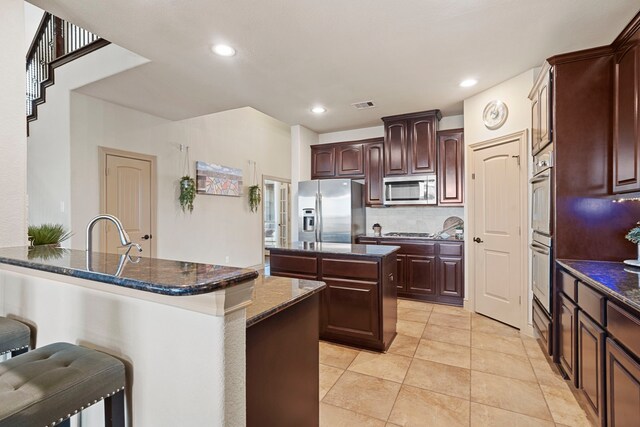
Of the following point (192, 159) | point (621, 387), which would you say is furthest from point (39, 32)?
point (621, 387)

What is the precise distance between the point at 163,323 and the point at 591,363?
2.24m

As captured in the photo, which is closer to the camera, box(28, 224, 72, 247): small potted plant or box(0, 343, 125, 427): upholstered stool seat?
box(0, 343, 125, 427): upholstered stool seat

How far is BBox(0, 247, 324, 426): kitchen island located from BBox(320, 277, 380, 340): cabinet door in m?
1.53

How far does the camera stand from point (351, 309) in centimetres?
290

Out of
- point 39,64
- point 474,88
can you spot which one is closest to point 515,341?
point 474,88

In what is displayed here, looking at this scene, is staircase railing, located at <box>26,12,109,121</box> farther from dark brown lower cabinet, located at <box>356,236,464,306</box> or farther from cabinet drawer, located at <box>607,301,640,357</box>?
cabinet drawer, located at <box>607,301,640,357</box>

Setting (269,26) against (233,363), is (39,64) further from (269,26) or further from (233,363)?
(233,363)

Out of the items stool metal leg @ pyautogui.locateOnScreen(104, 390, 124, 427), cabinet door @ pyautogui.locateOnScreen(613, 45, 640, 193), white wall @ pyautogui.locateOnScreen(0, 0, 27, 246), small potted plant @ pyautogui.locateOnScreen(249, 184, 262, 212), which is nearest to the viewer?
stool metal leg @ pyautogui.locateOnScreen(104, 390, 124, 427)

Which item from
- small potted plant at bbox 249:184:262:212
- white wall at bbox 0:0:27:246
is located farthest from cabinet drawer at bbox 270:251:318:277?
small potted plant at bbox 249:184:262:212

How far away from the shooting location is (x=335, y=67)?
3.10 metres

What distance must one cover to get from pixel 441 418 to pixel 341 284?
1.26 metres

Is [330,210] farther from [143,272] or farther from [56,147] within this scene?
[143,272]

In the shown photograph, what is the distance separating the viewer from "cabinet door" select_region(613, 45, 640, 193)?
1.97 metres

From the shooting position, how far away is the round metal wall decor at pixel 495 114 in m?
3.49
